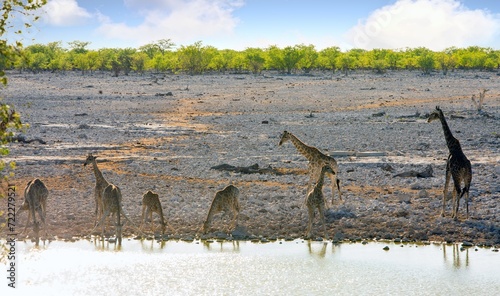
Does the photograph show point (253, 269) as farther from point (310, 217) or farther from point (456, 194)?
point (456, 194)

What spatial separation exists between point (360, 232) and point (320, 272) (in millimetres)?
2461

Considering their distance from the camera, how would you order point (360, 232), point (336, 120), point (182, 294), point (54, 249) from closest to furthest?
point (182, 294) → point (54, 249) → point (360, 232) → point (336, 120)

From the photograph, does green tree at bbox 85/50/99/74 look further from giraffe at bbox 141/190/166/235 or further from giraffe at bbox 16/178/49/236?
giraffe at bbox 16/178/49/236

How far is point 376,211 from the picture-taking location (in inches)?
668

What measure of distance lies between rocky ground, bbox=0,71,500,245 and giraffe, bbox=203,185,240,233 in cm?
40

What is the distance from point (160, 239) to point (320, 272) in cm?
380

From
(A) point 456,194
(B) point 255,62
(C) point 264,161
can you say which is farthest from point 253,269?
(B) point 255,62

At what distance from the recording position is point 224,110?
148 feet

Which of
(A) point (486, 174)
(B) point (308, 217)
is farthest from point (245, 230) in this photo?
(A) point (486, 174)

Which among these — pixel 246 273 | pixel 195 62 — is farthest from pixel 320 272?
pixel 195 62

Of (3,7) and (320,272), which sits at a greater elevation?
(3,7)

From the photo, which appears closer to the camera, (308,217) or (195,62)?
(308,217)

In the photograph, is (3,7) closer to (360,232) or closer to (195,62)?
(360,232)

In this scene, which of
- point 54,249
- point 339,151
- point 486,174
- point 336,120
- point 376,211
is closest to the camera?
point 54,249
